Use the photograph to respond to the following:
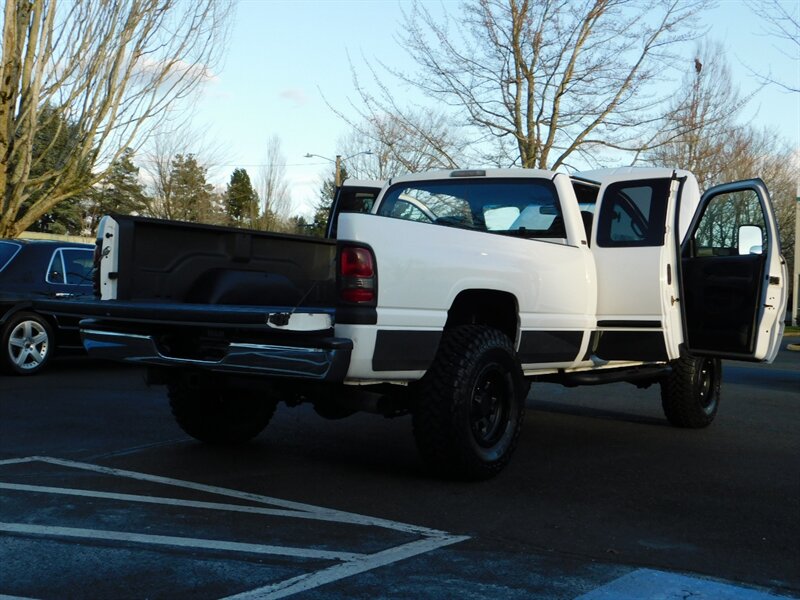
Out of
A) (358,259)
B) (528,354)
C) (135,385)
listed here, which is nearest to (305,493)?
(358,259)

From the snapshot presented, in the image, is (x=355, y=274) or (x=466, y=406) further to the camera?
(x=466, y=406)

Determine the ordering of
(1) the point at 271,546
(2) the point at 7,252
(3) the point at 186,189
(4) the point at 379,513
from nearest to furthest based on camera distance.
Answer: (1) the point at 271,546
(4) the point at 379,513
(2) the point at 7,252
(3) the point at 186,189

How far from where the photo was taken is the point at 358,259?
16.9 ft

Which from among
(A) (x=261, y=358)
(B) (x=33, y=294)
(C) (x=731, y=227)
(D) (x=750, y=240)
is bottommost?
(A) (x=261, y=358)

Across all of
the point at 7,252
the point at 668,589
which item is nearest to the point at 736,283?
the point at 668,589

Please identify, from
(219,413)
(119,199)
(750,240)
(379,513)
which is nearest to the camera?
(379,513)

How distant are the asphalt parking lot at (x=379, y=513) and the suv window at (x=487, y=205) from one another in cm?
167

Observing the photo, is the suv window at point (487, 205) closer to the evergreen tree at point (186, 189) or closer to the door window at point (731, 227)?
the door window at point (731, 227)

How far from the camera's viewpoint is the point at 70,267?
38.0ft

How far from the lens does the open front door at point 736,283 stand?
24.2 ft

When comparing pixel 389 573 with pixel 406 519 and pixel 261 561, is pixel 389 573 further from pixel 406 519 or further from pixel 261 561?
pixel 406 519

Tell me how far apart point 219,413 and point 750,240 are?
13.7 feet

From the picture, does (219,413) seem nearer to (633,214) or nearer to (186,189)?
(633,214)

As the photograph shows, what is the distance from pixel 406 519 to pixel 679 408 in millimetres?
4016
